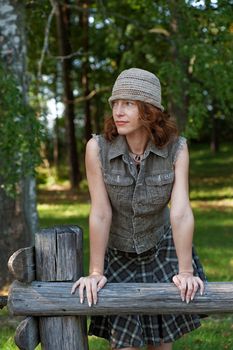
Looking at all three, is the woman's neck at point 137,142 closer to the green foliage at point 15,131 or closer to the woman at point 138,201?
the woman at point 138,201

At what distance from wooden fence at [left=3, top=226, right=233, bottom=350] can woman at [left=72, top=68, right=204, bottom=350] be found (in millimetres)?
134

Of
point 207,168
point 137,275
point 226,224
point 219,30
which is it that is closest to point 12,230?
point 219,30

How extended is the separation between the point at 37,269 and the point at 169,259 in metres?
0.77

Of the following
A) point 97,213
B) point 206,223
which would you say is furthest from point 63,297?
point 206,223

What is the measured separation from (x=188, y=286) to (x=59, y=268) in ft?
2.10

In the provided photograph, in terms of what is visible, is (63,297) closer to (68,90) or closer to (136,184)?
(136,184)

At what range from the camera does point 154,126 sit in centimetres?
391

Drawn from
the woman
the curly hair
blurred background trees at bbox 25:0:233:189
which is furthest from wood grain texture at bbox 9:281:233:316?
blurred background trees at bbox 25:0:233:189

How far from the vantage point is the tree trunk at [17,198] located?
7927mm

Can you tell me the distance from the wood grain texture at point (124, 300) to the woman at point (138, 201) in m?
0.12

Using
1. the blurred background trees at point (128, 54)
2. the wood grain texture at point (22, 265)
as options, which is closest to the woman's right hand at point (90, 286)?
the wood grain texture at point (22, 265)

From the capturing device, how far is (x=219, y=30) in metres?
8.67

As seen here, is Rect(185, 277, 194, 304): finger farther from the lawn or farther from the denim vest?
the lawn

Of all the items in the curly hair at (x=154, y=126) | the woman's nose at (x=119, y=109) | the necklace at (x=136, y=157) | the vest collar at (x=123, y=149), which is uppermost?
the woman's nose at (x=119, y=109)
